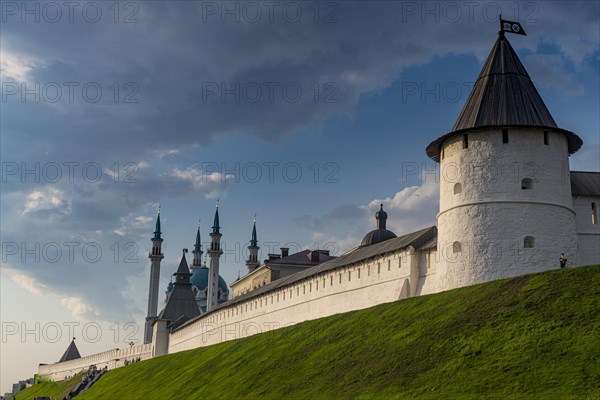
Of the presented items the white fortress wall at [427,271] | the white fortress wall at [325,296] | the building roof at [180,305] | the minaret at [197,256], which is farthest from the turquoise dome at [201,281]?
the white fortress wall at [427,271]

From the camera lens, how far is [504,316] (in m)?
25.2

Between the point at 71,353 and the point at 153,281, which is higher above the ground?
the point at 153,281

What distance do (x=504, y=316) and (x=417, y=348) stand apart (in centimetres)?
281

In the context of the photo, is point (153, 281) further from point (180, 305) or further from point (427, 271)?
point (427, 271)

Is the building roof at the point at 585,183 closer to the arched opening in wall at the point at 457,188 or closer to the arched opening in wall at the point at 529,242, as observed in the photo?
the arched opening in wall at the point at 529,242

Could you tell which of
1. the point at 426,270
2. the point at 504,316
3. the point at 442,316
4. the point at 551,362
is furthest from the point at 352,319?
the point at 551,362

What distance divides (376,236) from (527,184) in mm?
34978

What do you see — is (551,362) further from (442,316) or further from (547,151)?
(547,151)

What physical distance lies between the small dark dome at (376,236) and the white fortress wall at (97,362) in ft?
76.3

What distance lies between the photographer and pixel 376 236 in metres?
65.8

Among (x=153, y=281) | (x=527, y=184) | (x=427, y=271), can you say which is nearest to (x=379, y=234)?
(x=427, y=271)

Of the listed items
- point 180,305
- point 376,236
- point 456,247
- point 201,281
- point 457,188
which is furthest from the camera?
point 201,281

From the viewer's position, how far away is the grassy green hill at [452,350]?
21.4 m

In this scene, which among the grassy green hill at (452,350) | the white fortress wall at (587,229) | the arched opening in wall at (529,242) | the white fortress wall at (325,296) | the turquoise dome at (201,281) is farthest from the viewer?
the turquoise dome at (201,281)
